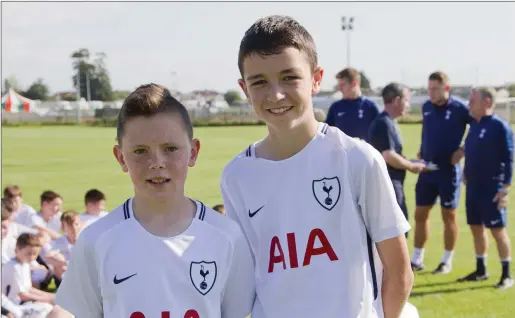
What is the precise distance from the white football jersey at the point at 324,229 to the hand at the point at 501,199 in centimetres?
494

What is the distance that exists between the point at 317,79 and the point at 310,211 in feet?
1.52

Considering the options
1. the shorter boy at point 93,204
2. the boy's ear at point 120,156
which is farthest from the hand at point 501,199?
the boy's ear at point 120,156

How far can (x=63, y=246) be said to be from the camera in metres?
7.48

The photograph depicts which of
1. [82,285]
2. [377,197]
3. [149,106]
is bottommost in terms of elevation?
[82,285]

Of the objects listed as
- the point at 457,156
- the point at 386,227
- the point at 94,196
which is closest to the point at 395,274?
the point at 386,227

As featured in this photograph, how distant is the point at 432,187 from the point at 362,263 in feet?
18.9

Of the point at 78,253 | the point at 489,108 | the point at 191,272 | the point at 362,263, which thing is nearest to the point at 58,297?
the point at 78,253

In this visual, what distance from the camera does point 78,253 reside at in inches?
85.7

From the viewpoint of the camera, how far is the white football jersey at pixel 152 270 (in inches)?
83.8

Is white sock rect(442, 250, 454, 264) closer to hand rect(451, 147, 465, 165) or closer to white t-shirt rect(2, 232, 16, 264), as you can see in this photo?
hand rect(451, 147, 465, 165)

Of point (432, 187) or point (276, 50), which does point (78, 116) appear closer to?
point (432, 187)

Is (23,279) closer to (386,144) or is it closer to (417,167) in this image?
(386,144)

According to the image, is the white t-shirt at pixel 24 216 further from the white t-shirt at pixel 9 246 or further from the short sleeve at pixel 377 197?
the short sleeve at pixel 377 197

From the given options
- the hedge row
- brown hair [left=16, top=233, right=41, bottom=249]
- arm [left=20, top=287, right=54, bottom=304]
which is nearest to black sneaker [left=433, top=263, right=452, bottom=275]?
arm [left=20, top=287, right=54, bottom=304]
